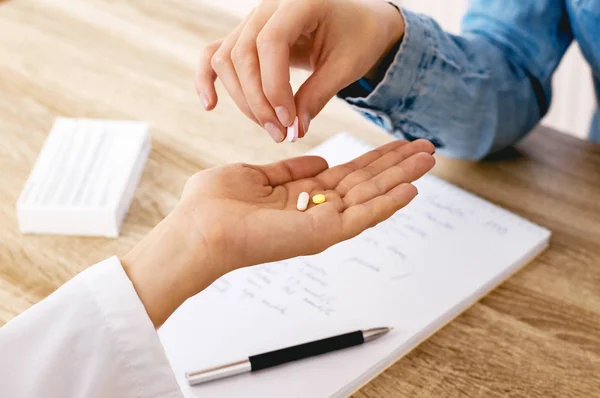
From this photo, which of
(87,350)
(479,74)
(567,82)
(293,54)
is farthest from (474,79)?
(567,82)

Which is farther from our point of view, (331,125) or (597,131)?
(597,131)

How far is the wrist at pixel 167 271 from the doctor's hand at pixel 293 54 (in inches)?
5.4

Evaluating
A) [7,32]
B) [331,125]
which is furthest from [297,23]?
[7,32]

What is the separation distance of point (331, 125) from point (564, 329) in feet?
1.42

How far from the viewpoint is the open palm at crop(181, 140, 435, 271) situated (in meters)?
0.69

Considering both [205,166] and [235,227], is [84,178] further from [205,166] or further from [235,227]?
[235,227]

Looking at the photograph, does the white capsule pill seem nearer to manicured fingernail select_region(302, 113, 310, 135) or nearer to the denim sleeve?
manicured fingernail select_region(302, 113, 310, 135)

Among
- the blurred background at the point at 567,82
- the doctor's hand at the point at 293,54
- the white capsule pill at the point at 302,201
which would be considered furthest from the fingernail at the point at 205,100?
the blurred background at the point at 567,82

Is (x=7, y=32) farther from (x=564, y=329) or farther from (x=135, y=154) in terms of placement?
(x=564, y=329)

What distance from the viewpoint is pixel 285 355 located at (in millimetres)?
715

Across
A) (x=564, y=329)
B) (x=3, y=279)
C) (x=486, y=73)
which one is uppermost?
(x=486, y=73)

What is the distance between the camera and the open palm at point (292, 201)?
690 mm

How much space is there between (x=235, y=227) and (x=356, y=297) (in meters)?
0.17

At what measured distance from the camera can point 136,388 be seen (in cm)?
65
